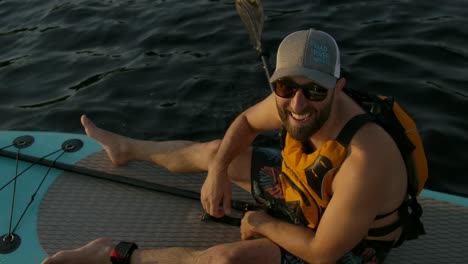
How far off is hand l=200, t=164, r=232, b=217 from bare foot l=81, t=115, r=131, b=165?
107 cm

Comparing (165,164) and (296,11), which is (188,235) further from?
(296,11)

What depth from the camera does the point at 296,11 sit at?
773 cm

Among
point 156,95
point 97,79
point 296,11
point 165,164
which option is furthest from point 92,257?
point 296,11

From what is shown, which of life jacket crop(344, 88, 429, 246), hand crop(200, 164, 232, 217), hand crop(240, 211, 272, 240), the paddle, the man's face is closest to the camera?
the man's face

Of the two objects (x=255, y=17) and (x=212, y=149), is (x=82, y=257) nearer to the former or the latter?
(x=212, y=149)

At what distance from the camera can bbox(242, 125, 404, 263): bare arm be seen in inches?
102

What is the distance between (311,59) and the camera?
2664 mm

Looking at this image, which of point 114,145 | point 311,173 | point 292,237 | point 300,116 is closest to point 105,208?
point 114,145

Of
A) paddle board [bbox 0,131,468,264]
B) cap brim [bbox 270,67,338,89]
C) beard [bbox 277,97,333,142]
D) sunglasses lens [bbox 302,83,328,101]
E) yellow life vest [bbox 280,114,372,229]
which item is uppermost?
cap brim [bbox 270,67,338,89]

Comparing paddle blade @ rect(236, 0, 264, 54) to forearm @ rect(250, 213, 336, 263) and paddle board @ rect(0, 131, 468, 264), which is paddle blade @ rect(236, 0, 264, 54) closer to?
paddle board @ rect(0, 131, 468, 264)

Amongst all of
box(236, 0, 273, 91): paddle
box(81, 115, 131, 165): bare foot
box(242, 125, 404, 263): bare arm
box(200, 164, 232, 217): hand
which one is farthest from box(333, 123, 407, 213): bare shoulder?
box(236, 0, 273, 91): paddle

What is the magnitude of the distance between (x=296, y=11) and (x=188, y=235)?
4.79 m

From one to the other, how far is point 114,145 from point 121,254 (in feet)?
4.19

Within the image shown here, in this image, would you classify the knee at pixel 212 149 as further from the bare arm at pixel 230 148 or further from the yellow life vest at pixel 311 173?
the yellow life vest at pixel 311 173
